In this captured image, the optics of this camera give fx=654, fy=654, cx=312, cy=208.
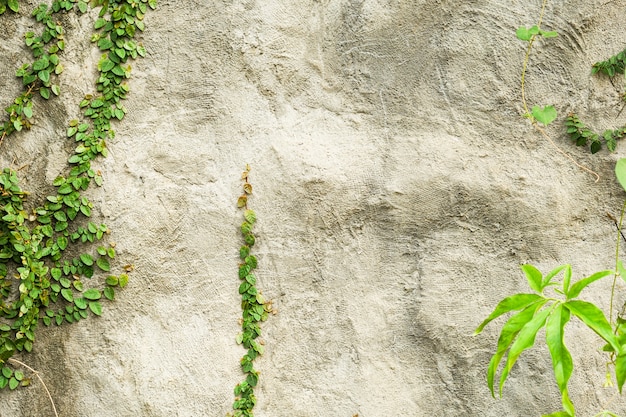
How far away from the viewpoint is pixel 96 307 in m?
2.44

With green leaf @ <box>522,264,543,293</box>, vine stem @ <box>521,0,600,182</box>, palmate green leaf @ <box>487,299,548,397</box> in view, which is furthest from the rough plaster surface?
palmate green leaf @ <box>487,299,548,397</box>

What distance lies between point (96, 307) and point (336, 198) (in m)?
0.99

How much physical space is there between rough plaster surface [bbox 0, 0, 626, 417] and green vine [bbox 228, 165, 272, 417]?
4cm

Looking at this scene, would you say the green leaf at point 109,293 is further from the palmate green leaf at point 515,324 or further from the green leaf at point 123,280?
the palmate green leaf at point 515,324

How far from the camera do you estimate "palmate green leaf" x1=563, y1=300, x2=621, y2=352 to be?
4.97 feet

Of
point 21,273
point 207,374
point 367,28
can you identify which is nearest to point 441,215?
point 367,28

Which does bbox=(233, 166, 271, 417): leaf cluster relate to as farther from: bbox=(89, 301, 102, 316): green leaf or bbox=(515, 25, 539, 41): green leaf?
bbox=(515, 25, 539, 41): green leaf

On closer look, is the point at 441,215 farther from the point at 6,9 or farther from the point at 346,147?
the point at 6,9

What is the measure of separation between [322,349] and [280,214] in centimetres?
54

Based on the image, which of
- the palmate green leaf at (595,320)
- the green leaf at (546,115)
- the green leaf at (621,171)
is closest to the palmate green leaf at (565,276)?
the palmate green leaf at (595,320)

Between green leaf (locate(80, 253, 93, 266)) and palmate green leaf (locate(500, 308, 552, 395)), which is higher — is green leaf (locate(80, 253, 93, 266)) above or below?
below

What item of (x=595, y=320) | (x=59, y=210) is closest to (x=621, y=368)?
(x=595, y=320)

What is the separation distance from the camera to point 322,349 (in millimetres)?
2494

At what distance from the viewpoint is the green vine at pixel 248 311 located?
96.3 inches
